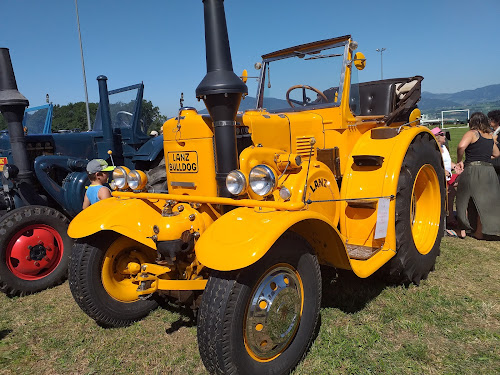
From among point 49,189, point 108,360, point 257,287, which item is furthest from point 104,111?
point 257,287

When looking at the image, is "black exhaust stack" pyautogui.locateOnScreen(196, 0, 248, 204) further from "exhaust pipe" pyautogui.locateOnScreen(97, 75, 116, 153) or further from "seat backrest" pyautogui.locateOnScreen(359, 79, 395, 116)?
"exhaust pipe" pyautogui.locateOnScreen(97, 75, 116, 153)

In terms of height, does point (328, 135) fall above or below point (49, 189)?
above

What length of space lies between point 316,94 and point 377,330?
8.16 feet

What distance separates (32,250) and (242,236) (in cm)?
340

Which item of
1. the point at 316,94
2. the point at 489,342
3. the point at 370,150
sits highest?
the point at 316,94

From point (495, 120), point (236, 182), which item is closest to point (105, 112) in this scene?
point (236, 182)

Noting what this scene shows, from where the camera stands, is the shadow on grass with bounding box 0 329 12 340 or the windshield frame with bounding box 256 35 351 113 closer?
the shadow on grass with bounding box 0 329 12 340

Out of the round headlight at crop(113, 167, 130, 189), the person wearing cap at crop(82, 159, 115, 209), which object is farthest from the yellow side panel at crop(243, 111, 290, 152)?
the person wearing cap at crop(82, 159, 115, 209)

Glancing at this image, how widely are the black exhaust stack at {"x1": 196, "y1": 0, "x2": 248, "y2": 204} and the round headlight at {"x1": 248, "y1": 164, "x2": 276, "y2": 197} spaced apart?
321 millimetres

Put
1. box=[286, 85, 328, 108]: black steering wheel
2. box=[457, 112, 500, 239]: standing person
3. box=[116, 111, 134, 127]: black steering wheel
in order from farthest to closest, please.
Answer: box=[116, 111, 134, 127]: black steering wheel < box=[457, 112, 500, 239]: standing person < box=[286, 85, 328, 108]: black steering wheel

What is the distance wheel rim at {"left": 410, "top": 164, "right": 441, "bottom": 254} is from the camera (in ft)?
14.6

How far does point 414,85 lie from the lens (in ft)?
17.1

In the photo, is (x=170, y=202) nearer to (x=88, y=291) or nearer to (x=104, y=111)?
(x=88, y=291)

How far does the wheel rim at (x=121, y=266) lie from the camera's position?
348cm
